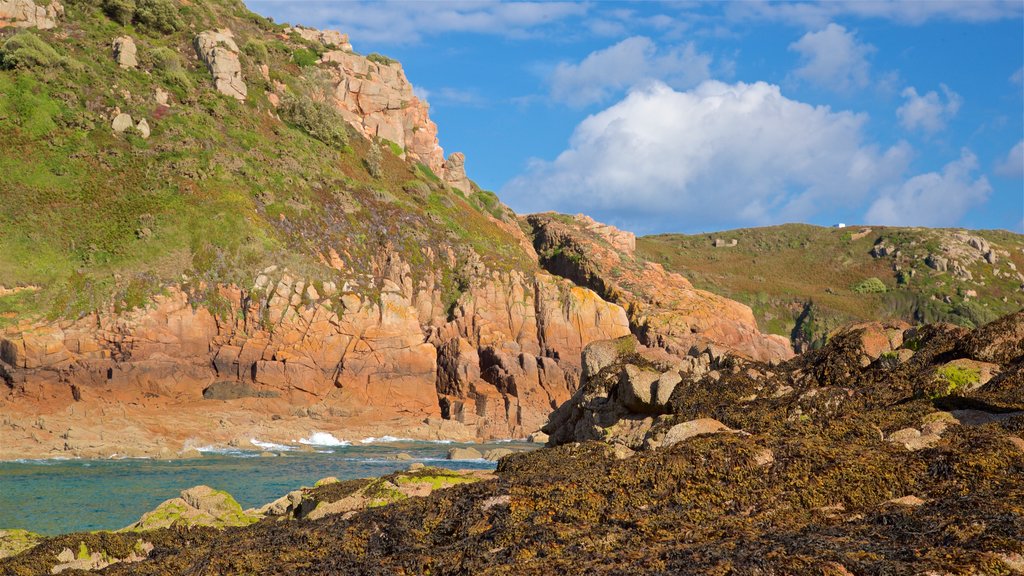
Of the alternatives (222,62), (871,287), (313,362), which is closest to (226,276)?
(313,362)

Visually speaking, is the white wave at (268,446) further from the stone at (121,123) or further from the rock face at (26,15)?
the rock face at (26,15)

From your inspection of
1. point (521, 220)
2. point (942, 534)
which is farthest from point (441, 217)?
point (942, 534)

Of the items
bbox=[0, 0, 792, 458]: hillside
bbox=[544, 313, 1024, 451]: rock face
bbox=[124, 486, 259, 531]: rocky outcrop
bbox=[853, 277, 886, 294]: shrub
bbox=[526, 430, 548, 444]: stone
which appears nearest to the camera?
bbox=[544, 313, 1024, 451]: rock face

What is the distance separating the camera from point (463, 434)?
4869cm

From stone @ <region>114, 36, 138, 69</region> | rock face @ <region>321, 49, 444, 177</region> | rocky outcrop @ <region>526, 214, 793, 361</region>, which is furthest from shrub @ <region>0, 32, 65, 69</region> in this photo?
rocky outcrop @ <region>526, 214, 793, 361</region>

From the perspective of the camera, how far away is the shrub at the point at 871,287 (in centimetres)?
11594

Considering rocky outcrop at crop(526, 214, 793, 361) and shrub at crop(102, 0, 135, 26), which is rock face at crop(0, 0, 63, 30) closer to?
shrub at crop(102, 0, 135, 26)

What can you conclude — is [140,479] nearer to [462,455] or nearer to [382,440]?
[462,455]

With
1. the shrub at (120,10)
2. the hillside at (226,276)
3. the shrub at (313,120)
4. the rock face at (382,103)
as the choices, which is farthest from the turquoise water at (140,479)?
the shrub at (120,10)

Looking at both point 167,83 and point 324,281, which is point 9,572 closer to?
point 324,281

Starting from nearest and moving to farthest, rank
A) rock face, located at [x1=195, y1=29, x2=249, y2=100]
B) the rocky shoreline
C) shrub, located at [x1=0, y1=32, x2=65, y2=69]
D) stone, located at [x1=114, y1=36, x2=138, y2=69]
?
the rocky shoreline → shrub, located at [x1=0, y1=32, x2=65, y2=69] → stone, located at [x1=114, y1=36, x2=138, y2=69] → rock face, located at [x1=195, y1=29, x2=249, y2=100]

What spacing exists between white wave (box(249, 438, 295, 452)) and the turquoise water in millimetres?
1447

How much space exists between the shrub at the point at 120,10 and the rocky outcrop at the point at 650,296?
44757mm

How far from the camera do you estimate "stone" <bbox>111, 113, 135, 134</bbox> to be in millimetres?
55750
